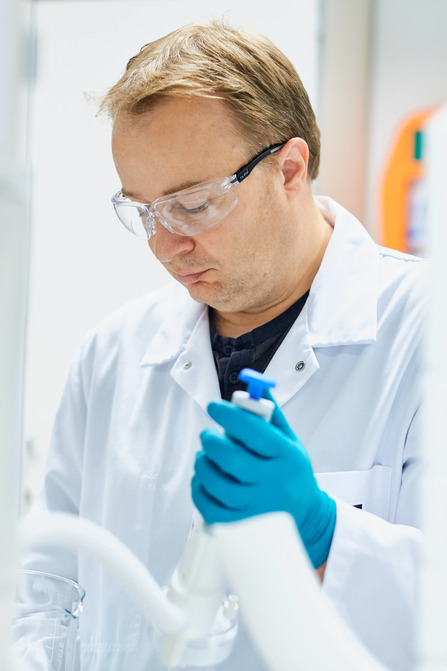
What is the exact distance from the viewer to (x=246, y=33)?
140cm

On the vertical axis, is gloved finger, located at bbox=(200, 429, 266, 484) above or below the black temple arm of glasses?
below

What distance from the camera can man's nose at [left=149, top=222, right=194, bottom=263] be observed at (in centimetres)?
129

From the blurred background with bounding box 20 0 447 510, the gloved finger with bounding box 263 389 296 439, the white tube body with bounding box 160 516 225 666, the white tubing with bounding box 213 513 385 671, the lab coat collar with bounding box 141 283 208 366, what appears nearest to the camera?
the white tubing with bounding box 213 513 385 671

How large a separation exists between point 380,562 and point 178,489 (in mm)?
459

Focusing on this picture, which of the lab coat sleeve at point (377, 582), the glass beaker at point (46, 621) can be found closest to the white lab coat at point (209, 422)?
the lab coat sleeve at point (377, 582)

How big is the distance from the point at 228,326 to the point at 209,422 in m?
0.23

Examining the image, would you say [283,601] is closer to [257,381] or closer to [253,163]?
[257,381]

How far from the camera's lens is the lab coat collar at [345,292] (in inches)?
51.4

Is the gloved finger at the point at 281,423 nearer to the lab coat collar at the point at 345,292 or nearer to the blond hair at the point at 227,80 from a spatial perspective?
the lab coat collar at the point at 345,292

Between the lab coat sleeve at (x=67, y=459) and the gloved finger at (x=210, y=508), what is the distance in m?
0.66

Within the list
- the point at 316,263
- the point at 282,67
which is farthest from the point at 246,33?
the point at 316,263

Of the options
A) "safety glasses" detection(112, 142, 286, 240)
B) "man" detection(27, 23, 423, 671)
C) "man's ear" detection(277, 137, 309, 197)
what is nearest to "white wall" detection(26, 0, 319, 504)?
"man" detection(27, 23, 423, 671)

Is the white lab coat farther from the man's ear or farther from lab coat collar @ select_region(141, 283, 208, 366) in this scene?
the man's ear

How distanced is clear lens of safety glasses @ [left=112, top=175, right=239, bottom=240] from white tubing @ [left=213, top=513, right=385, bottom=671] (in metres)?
0.79
